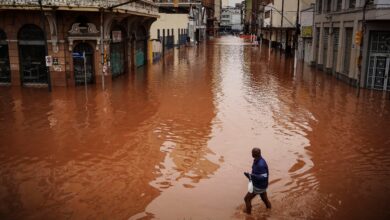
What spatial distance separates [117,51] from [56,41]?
6.46 m

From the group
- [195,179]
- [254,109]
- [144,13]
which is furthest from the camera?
[144,13]

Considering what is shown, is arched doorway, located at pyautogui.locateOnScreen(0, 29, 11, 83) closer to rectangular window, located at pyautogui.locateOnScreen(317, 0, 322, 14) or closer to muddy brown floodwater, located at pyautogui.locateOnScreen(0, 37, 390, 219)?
muddy brown floodwater, located at pyautogui.locateOnScreen(0, 37, 390, 219)

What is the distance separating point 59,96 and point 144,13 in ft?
40.1

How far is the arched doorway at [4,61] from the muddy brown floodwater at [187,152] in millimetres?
2334

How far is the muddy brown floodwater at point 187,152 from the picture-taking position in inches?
375

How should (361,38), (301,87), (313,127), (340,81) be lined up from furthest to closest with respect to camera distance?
(340,81) → (301,87) → (361,38) → (313,127)

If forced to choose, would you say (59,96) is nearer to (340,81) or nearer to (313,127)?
(313,127)

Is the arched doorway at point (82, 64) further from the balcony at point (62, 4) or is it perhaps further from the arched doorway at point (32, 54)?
the balcony at point (62, 4)

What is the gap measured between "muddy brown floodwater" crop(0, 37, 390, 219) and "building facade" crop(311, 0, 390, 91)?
192cm

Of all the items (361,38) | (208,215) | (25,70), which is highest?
(361,38)

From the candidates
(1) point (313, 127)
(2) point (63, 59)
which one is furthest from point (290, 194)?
(2) point (63, 59)

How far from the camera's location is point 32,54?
25656 millimetres

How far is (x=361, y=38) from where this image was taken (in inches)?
964

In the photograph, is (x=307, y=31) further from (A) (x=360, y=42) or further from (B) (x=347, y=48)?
(A) (x=360, y=42)
